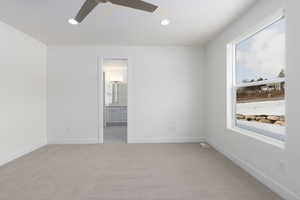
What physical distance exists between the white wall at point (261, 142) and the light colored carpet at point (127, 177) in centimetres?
18

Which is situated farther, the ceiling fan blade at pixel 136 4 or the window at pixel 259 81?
the window at pixel 259 81

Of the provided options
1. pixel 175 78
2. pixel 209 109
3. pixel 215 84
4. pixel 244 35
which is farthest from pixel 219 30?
pixel 209 109

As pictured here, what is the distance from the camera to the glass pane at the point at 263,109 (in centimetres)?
222

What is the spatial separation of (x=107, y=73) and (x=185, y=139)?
4749 millimetres

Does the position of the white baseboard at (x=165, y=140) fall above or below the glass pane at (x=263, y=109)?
below

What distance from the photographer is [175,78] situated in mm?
4504

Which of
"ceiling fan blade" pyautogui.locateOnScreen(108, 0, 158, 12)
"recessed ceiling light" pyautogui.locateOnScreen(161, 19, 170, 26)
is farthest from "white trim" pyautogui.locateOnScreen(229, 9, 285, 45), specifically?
"ceiling fan blade" pyautogui.locateOnScreen(108, 0, 158, 12)

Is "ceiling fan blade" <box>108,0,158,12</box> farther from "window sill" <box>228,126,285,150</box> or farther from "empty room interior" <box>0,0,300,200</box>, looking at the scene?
"window sill" <box>228,126,285,150</box>

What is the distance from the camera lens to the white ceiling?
2.50 meters

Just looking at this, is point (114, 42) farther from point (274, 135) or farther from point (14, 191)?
point (274, 135)

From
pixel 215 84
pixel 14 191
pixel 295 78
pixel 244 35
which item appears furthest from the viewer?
pixel 215 84

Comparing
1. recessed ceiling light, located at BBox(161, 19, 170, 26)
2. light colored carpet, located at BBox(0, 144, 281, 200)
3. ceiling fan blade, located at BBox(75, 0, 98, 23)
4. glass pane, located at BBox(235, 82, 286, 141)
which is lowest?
light colored carpet, located at BBox(0, 144, 281, 200)

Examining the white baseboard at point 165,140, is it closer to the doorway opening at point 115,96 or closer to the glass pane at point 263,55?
the glass pane at point 263,55

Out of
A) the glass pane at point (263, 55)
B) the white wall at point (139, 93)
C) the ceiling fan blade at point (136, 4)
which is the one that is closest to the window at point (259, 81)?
the glass pane at point (263, 55)
